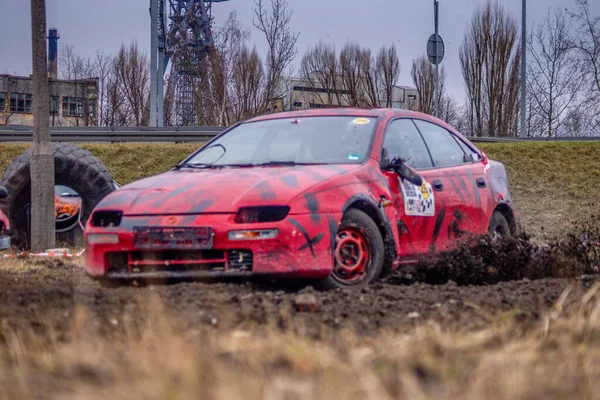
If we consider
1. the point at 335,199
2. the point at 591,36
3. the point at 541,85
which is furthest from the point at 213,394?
the point at 541,85

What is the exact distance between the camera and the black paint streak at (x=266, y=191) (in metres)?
5.72

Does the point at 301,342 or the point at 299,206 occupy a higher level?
the point at 299,206

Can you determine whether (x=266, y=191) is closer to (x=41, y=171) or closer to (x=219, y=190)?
(x=219, y=190)

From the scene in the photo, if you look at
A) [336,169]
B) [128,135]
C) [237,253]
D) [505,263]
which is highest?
[128,135]

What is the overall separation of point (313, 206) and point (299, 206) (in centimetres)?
11

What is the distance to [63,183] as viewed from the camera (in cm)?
1164

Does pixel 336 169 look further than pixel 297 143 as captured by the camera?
No

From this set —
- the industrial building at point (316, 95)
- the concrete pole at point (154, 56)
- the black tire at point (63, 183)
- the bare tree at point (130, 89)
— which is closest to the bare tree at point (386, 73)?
the industrial building at point (316, 95)

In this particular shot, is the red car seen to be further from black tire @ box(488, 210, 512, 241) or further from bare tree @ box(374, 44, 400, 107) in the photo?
bare tree @ box(374, 44, 400, 107)

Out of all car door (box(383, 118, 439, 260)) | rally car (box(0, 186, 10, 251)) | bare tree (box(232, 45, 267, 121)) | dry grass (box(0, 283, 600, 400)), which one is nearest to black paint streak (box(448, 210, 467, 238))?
car door (box(383, 118, 439, 260))

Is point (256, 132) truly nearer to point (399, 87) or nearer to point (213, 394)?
point (213, 394)

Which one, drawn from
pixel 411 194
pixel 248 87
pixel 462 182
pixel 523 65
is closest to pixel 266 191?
pixel 411 194

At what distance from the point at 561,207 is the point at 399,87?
2703 centimetres

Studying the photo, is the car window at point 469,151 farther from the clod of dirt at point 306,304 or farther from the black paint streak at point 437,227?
the clod of dirt at point 306,304
